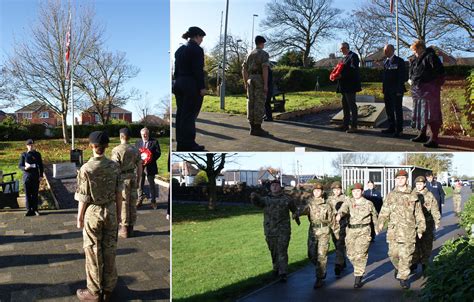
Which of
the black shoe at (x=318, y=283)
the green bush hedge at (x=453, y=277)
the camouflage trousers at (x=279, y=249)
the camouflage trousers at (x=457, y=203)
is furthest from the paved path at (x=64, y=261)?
the camouflage trousers at (x=457, y=203)

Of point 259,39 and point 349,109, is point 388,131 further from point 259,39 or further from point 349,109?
point 259,39

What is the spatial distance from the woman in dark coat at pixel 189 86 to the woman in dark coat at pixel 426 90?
1241 mm

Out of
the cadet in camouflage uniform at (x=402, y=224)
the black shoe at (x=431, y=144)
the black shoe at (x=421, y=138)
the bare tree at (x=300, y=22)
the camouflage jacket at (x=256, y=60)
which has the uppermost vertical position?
the bare tree at (x=300, y=22)

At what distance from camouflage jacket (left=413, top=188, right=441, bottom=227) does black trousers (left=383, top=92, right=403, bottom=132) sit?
1481mm

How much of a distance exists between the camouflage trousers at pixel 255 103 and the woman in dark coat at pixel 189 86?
0.93 ft

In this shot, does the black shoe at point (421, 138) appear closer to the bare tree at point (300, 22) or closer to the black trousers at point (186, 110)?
the bare tree at point (300, 22)

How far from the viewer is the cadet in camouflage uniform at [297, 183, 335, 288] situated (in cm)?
383

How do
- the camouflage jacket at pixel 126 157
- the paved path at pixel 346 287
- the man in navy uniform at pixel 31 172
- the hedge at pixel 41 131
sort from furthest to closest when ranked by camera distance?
the man in navy uniform at pixel 31 172
the hedge at pixel 41 131
the camouflage jacket at pixel 126 157
the paved path at pixel 346 287

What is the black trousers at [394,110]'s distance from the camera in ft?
8.44

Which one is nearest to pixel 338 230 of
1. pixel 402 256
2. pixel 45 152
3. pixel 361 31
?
pixel 402 256

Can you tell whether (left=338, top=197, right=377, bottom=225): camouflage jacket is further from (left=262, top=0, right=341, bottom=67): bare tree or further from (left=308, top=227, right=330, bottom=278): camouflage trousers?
(left=262, top=0, right=341, bottom=67): bare tree

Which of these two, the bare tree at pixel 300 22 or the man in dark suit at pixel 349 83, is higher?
the bare tree at pixel 300 22

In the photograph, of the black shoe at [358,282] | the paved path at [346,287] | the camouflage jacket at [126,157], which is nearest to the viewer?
the paved path at [346,287]

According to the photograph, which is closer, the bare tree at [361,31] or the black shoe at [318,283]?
the bare tree at [361,31]
